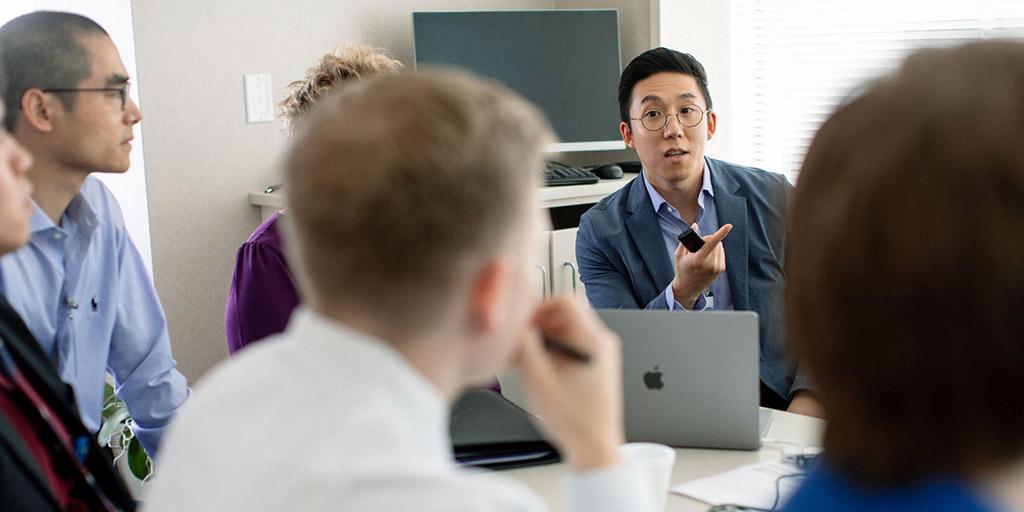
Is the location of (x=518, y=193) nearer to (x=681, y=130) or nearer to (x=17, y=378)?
(x=17, y=378)

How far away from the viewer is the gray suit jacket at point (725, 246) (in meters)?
2.45

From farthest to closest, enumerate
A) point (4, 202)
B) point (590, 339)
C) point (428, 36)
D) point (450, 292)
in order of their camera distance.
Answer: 1. point (428, 36)
2. point (4, 202)
3. point (590, 339)
4. point (450, 292)

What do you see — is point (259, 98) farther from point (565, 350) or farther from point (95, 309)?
point (565, 350)

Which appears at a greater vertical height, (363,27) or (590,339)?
(363,27)

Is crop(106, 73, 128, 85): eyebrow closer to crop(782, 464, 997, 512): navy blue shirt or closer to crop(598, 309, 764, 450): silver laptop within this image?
crop(598, 309, 764, 450): silver laptop

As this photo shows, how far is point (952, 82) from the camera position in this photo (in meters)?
0.64

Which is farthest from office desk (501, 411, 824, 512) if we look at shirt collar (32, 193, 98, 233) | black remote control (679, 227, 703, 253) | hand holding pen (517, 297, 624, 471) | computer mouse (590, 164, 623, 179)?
computer mouse (590, 164, 623, 179)

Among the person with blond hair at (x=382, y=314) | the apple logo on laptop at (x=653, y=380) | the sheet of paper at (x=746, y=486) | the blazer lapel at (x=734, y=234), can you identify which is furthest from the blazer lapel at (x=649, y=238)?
the person with blond hair at (x=382, y=314)

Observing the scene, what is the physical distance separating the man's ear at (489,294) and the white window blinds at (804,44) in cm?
270

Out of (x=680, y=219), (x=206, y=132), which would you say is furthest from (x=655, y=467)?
(x=206, y=132)

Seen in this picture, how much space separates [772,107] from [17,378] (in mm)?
3091

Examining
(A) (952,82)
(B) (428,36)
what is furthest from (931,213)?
(B) (428,36)

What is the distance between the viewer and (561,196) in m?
3.54

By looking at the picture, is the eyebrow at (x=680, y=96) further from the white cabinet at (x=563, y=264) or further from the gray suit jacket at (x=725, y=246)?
the white cabinet at (x=563, y=264)
